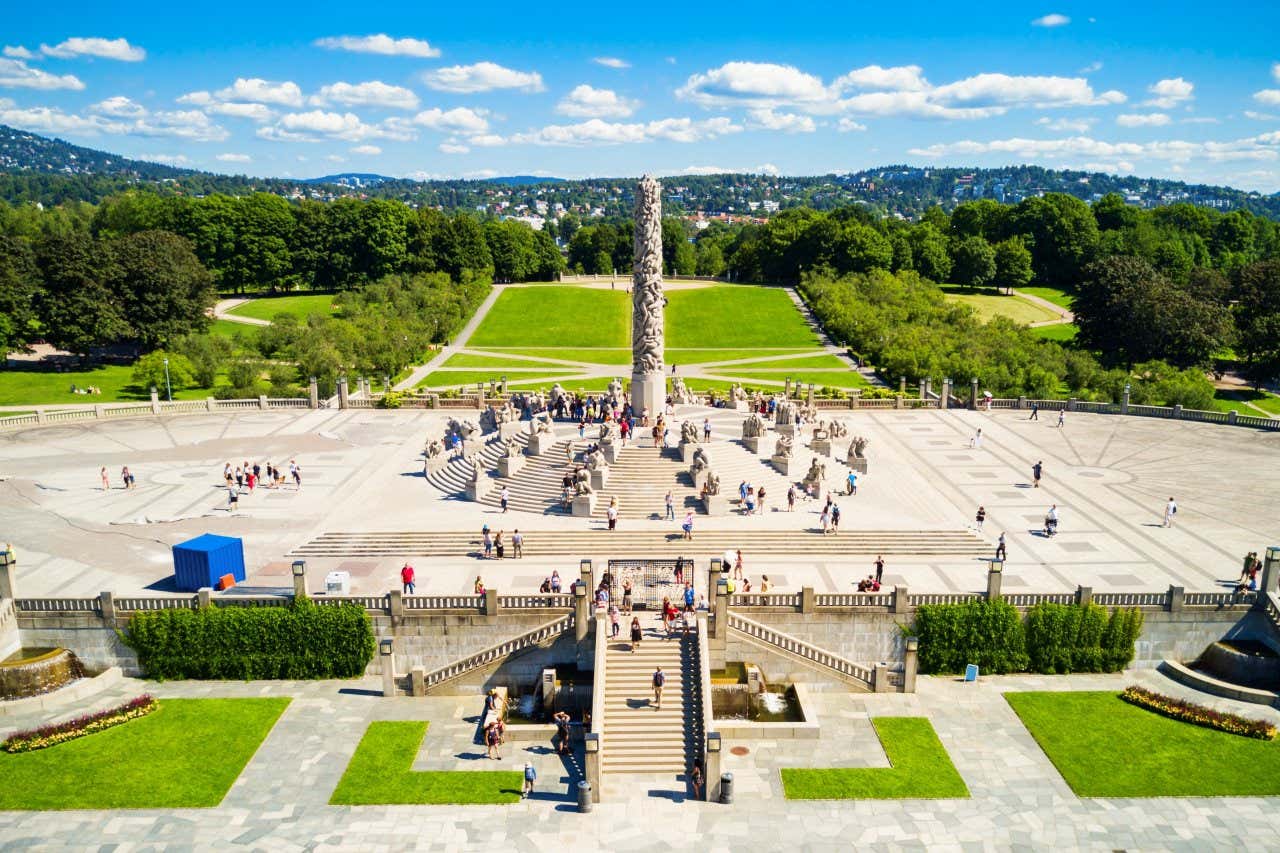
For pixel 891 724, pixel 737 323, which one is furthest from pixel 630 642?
pixel 737 323

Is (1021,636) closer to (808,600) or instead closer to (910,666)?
(910,666)

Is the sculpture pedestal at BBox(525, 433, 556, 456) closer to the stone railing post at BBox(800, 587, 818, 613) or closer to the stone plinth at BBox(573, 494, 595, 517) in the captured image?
the stone plinth at BBox(573, 494, 595, 517)

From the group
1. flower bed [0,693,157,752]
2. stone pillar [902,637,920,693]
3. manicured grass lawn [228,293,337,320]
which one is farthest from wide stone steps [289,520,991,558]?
manicured grass lawn [228,293,337,320]

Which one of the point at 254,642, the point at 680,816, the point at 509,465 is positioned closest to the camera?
the point at 680,816

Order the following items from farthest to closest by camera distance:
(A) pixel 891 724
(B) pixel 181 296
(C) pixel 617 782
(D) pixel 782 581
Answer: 1. (B) pixel 181 296
2. (D) pixel 782 581
3. (A) pixel 891 724
4. (C) pixel 617 782

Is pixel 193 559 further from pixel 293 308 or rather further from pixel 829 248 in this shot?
pixel 829 248

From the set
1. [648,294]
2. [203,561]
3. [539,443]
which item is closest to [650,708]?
[203,561]
